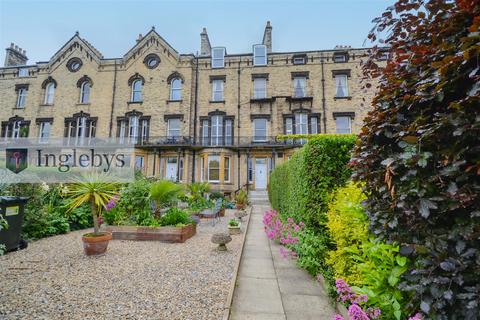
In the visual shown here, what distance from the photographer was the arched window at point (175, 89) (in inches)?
835

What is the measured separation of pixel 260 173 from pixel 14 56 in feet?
92.3

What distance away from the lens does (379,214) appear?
81.1 inches

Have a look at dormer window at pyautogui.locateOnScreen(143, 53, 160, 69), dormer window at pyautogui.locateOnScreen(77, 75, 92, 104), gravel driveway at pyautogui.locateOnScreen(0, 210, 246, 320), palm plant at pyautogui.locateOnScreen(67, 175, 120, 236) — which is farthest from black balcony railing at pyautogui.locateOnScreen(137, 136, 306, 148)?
gravel driveway at pyautogui.locateOnScreen(0, 210, 246, 320)

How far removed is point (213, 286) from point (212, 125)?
17.8m

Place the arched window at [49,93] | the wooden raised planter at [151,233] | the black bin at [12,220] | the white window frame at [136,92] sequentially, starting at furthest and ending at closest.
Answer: the arched window at [49,93] < the white window frame at [136,92] < the wooden raised planter at [151,233] < the black bin at [12,220]

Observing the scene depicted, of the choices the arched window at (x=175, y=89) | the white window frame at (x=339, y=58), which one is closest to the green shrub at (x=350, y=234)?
the arched window at (x=175, y=89)

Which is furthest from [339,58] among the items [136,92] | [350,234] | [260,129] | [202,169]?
[350,234]

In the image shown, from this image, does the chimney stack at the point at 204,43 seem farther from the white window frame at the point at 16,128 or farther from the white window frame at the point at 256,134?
the white window frame at the point at 16,128

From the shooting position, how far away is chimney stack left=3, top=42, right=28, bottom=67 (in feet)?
79.6

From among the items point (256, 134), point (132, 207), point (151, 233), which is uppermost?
point (256, 134)

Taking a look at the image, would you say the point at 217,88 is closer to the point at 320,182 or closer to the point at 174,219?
the point at 174,219

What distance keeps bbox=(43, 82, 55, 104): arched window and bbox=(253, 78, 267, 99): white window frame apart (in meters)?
19.0

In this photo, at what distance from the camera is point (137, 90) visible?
21656 millimetres

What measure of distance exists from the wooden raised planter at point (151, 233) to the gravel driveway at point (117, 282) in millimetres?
465
